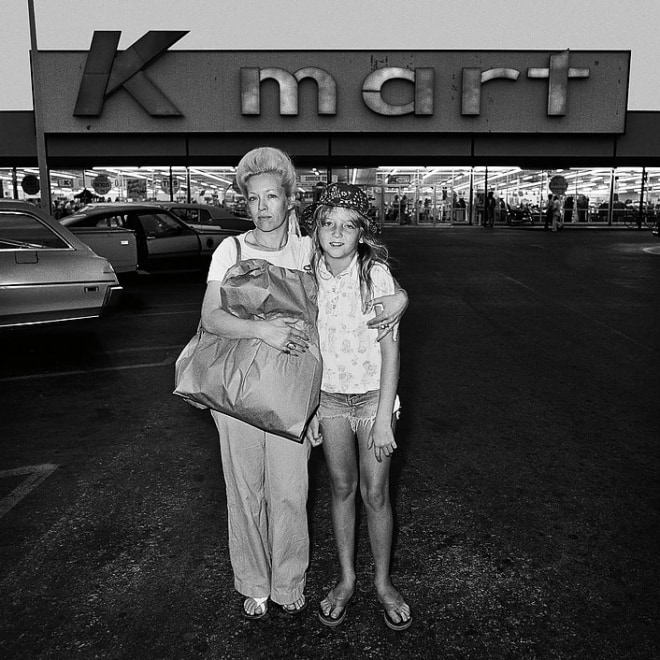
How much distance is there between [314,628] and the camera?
277 cm

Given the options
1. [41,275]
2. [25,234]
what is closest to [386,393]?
[41,275]

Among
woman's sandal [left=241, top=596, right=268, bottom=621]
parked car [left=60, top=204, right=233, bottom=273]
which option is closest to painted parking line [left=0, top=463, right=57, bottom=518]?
woman's sandal [left=241, top=596, right=268, bottom=621]

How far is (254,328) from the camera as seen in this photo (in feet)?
8.18

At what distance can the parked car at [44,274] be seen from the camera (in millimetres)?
7520

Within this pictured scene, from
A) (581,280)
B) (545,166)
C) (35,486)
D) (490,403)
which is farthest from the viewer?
(545,166)

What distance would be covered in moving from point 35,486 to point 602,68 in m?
26.1

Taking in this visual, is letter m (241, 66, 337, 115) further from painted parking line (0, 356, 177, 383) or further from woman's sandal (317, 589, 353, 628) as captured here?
woman's sandal (317, 589, 353, 628)

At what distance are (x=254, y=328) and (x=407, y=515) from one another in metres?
1.74

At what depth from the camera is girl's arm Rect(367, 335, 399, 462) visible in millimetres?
2615

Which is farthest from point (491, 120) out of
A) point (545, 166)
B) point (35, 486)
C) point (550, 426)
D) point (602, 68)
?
point (35, 486)

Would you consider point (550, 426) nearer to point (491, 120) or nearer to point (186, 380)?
point (186, 380)

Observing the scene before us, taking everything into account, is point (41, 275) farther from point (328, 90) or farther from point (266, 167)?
point (328, 90)

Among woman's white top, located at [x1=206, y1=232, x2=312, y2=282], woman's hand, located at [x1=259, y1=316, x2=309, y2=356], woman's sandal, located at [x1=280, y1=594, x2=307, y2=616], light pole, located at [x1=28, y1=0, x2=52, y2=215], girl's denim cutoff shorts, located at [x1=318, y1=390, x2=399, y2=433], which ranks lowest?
woman's sandal, located at [x1=280, y1=594, x2=307, y2=616]

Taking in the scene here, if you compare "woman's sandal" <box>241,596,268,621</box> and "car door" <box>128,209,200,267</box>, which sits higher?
"car door" <box>128,209,200,267</box>
